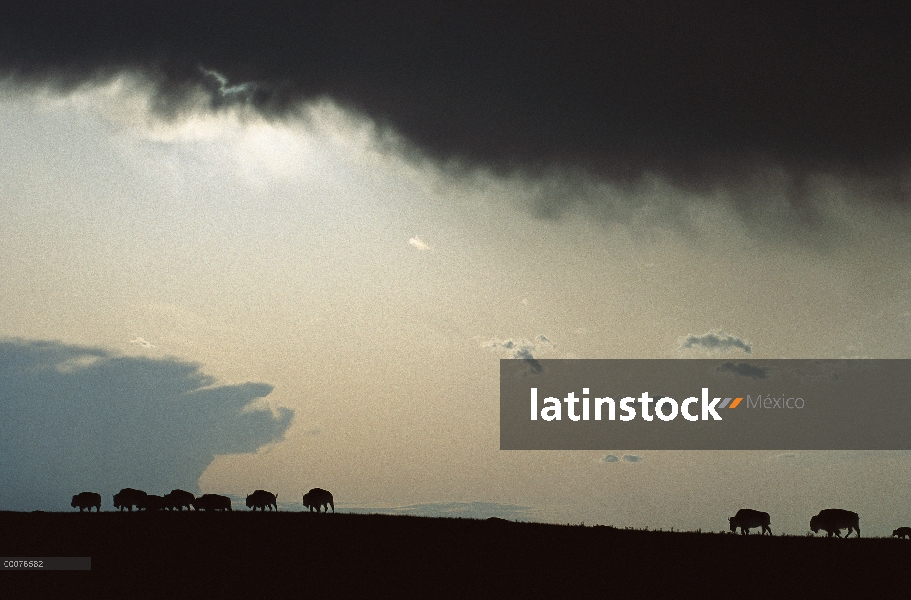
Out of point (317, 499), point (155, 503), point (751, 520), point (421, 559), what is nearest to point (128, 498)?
point (155, 503)

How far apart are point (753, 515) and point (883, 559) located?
52.6 ft

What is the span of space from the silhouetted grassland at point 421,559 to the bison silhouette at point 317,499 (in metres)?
11.4

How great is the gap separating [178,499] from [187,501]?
1.74ft

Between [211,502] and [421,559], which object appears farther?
[211,502]

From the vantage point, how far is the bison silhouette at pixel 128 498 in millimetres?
53750

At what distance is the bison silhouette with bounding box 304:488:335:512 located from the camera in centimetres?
5406

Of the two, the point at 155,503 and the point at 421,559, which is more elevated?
the point at 155,503

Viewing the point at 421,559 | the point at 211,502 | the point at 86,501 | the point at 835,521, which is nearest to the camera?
the point at 421,559

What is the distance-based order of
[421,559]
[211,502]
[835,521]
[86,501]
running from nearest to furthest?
[421,559]
[835,521]
[211,502]
[86,501]

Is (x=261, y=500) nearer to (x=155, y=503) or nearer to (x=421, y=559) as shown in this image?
(x=155, y=503)

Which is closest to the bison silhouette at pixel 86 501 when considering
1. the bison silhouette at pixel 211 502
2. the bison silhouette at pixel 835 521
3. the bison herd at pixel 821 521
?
the bison silhouette at pixel 211 502

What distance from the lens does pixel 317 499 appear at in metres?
54.3

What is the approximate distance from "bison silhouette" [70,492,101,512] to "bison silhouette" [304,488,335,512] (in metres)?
13.6

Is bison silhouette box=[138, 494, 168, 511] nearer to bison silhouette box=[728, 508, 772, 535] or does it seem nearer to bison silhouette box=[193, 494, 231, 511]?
bison silhouette box=[193, 494, 231, 511]
